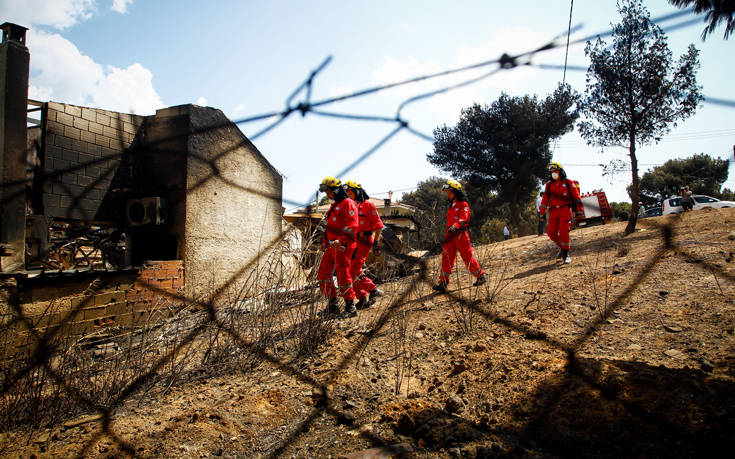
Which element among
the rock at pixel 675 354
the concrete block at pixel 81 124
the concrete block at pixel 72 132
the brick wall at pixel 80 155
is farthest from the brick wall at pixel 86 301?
the rock at pixel 675 354

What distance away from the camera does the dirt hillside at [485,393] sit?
1541mm

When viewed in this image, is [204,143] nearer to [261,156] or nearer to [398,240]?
[261,156]

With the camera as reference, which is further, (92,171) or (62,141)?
(92,171)

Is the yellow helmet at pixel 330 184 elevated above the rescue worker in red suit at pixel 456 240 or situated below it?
above

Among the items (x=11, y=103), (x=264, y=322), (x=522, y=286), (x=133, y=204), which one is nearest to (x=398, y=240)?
(x=522, y=286)

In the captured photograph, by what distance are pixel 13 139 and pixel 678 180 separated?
2437 cm

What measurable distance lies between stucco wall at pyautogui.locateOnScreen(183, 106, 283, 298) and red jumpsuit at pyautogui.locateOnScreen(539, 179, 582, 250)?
4.12m

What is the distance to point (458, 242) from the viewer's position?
4965 mm

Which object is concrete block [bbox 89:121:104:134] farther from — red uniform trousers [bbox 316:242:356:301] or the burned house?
red uniform trousers [bbox 316:242:356:301]

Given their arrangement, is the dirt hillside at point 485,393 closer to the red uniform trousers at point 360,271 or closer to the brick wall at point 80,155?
the red uniform trousers at point 360,271

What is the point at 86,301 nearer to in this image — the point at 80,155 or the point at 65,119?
the point at 80,155

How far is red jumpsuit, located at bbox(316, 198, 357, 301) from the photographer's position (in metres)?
4.12

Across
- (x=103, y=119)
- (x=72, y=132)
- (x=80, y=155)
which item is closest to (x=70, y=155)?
(x=80, y=155)

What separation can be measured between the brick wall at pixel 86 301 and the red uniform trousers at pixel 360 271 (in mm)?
1840
